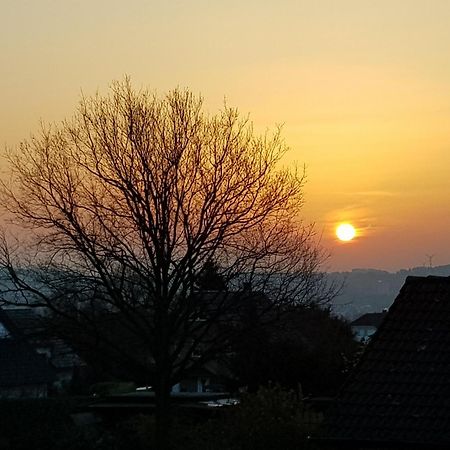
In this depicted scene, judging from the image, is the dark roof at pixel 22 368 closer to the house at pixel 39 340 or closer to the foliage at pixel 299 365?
the house at pixel 39 340

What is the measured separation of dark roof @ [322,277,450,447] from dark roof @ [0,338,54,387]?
93.3ft

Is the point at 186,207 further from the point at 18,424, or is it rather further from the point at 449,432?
the point at 449,432

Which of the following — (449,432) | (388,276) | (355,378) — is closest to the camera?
(449,432)

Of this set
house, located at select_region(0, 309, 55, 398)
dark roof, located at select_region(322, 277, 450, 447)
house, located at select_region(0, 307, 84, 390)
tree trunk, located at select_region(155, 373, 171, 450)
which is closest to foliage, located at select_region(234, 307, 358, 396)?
house, located at select_region(0, 307, 84, 390)

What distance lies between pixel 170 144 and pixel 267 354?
9888 mm

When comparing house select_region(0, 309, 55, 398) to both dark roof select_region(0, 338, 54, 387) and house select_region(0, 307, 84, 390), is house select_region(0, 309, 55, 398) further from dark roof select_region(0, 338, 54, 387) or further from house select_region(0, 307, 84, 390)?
house select_region(0, 307, 84, 390)

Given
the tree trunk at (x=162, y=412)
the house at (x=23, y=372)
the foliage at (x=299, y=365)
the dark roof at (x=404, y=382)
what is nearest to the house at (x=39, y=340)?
the house at (x=23, y=372)

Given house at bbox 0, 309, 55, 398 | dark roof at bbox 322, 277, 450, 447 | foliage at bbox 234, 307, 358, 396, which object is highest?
house at bbox 0, 309, 55, 398

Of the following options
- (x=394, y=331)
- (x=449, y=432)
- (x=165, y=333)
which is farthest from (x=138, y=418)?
(x=449, y=432)

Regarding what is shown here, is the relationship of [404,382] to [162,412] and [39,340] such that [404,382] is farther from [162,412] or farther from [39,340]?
[39,340]

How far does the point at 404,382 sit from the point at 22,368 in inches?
1220

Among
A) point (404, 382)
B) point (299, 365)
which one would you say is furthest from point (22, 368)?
point (404, 382)

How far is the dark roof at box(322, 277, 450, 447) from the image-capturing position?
45.4 ft

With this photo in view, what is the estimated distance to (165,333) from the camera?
24297mm
